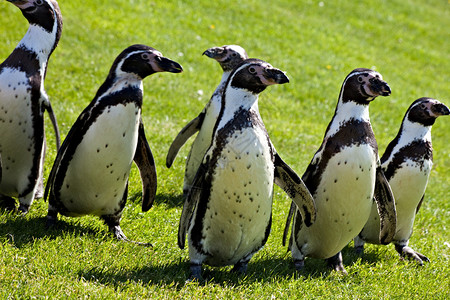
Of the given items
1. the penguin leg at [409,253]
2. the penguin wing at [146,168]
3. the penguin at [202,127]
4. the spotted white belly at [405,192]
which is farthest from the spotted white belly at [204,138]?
the penguin leg at [409,253]

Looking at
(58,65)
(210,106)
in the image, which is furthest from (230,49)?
(58,65)

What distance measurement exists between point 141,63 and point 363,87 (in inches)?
77.9

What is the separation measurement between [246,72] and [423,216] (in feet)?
16.6

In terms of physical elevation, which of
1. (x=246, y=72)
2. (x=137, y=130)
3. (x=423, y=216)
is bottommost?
(x=423, y=216)

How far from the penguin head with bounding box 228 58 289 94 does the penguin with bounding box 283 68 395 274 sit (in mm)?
921

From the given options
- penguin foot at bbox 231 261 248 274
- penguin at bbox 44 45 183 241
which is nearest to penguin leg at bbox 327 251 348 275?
penguin foot at bbox 231 261 248 274

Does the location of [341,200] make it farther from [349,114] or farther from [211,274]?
[211,274]

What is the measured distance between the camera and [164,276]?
4984 millimetres

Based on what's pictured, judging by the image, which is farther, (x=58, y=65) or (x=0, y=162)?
(x=58, y=65)

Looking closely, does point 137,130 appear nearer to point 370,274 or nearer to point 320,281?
point 320,281

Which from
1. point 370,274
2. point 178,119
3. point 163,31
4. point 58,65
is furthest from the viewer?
point 163,31

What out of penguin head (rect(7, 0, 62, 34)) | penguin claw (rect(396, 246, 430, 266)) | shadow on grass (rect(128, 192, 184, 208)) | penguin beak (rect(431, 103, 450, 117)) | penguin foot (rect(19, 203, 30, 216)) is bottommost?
shadow on grass (rect(128, 192, 184, 208))

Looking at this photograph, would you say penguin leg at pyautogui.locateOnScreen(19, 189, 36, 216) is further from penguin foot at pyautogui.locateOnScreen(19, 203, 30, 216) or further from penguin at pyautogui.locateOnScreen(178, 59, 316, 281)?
penguin at pyautogui.locateOnScreen(178, 59, 316, 281)

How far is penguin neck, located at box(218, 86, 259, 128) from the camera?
5082 millimetres
